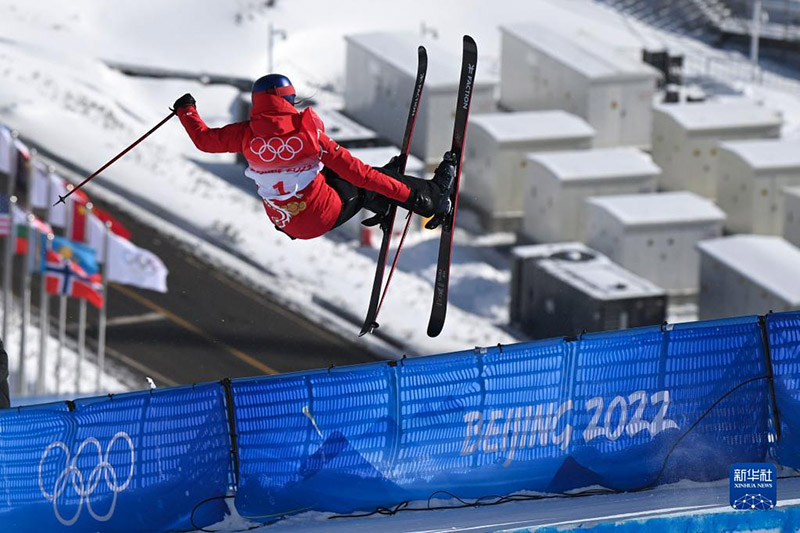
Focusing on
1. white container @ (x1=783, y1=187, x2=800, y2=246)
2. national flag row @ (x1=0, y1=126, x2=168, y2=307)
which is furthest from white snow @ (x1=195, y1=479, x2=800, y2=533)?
white container @ (x1=783, y1=187, x2=800, y2=246)

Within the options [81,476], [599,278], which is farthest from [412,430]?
[599,278]

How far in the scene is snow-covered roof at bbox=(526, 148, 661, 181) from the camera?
30.8m

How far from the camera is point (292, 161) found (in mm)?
9953

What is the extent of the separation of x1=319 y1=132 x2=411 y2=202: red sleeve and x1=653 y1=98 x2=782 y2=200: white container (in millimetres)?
24747

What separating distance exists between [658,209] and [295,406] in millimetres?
20231

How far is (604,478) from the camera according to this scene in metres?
10.6

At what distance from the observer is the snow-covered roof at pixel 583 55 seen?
117 feet

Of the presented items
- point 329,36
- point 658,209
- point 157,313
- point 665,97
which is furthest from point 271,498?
point 329,36

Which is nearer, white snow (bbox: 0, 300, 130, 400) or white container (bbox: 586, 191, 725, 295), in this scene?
white snow (bbox: 0, 300, 130, 400)

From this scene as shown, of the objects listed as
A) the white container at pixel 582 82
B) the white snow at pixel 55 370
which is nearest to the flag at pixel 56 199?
the white snow at pixel 55 370

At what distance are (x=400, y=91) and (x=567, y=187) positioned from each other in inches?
178

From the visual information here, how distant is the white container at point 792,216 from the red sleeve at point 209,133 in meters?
22.1

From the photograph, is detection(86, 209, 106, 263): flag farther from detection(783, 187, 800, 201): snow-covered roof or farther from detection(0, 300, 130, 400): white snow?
detection(783, 187, 800, 201): snow-covered roof

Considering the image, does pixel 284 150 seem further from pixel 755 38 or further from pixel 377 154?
pixel 755 38
